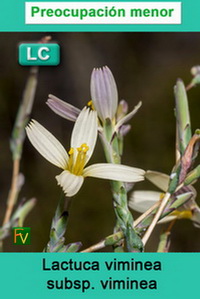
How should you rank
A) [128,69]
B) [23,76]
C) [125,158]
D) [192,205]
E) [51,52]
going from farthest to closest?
[125,158], [128,69], [23,76], [51,52], [192,205]

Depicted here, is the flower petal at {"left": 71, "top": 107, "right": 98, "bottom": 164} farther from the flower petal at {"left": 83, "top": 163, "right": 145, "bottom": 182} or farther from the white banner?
the white banner

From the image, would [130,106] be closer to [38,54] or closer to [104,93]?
[38,54]

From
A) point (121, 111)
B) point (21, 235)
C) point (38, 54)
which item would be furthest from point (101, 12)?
point (21, 235)

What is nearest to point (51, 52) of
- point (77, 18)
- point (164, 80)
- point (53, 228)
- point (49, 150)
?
point (77, 18)

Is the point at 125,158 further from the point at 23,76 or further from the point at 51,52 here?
the point at 51,52

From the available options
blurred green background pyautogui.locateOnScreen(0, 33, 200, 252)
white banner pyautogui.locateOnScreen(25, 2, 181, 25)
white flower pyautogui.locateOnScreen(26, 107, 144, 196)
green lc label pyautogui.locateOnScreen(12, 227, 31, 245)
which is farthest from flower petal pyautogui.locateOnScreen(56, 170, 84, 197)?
blurred green background pyautogui.locateOnScreen(0, 33, 200, 252)

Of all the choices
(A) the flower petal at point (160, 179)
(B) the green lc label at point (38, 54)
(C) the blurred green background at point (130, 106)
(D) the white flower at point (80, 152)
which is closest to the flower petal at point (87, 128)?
(D) the white flower at point (80, 152)
